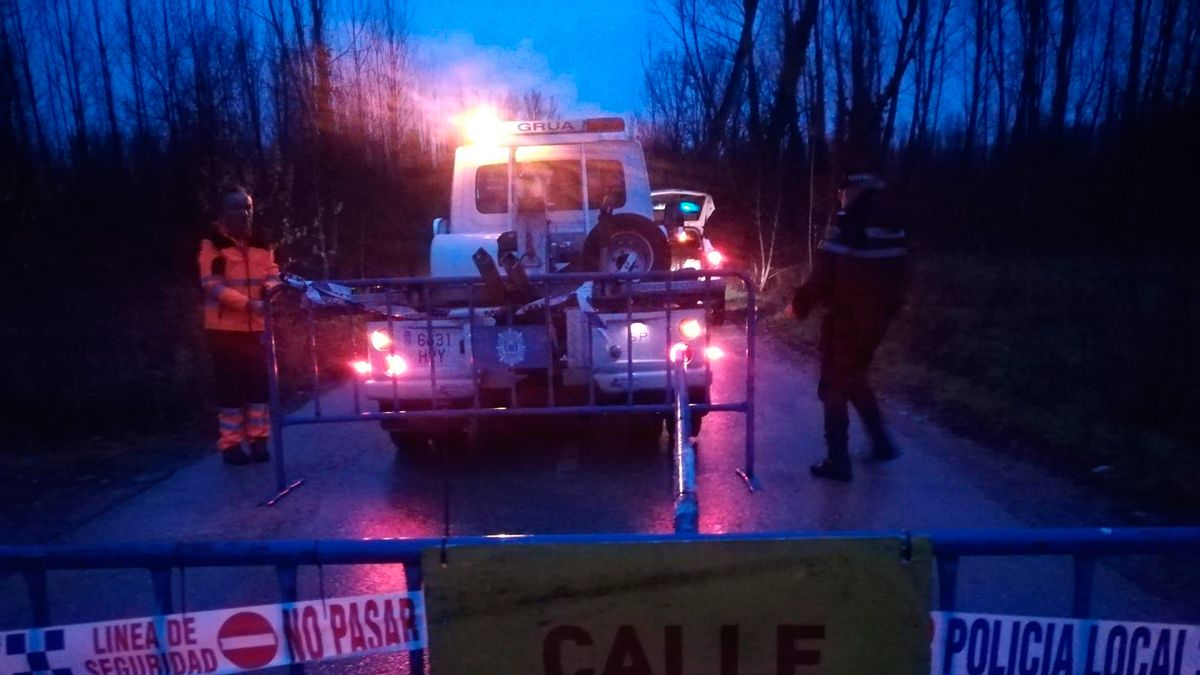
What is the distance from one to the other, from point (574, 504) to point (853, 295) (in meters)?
2.26

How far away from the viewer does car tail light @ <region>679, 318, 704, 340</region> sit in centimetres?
655

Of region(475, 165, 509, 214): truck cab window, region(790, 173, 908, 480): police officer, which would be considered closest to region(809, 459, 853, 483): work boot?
region(790, 173, 908, 480): police officer

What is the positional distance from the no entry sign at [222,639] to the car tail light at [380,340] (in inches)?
161

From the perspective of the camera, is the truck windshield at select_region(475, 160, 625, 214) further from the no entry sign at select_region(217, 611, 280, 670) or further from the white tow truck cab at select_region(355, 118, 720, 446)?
the no entry sign at select_region(217, 611, 280, 670)

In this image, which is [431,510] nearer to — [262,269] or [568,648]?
[262,269]

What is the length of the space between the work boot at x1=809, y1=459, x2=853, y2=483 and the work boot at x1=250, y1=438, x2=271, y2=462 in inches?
162

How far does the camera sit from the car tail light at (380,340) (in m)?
6.46

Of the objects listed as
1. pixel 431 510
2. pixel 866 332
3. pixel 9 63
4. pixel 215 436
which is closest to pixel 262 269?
pixel 215 436

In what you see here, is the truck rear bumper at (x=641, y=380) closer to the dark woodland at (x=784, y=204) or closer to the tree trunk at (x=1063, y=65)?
the dark woodland at (x=784, y=204)

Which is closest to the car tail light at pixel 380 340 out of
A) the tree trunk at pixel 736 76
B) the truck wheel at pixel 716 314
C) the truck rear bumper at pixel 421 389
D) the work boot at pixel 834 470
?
the truck rear bumper at pixel 421 389

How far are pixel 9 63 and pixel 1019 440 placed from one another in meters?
25.9

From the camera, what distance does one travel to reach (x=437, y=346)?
6.45 metres

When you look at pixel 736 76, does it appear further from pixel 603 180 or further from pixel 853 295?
pixel 853 295

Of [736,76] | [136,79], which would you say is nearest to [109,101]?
[136,79]
